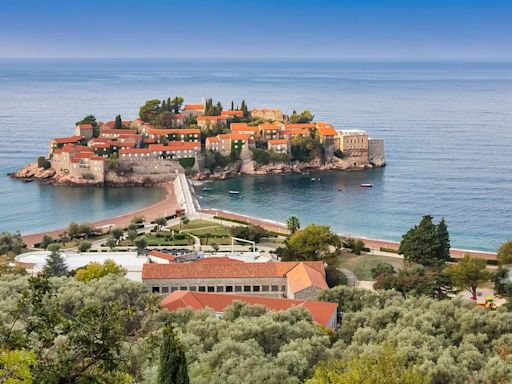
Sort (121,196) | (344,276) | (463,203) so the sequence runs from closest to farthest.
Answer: (344,276), (463,203), (121,196)

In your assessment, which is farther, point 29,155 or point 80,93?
point 80,93

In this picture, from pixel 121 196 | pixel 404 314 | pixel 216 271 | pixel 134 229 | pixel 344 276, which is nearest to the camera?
pixel 404 314

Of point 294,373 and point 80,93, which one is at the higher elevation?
point 80,93

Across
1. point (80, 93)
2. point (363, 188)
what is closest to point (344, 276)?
point (363, 188)

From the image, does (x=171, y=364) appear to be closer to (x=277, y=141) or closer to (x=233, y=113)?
(x=277, y=141)

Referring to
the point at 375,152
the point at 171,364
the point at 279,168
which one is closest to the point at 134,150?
the point at 279,168

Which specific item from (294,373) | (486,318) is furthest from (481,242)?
(294,373)

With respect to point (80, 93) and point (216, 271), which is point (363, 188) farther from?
point (80, 93)

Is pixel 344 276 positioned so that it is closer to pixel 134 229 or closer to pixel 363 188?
pixel 134 229
